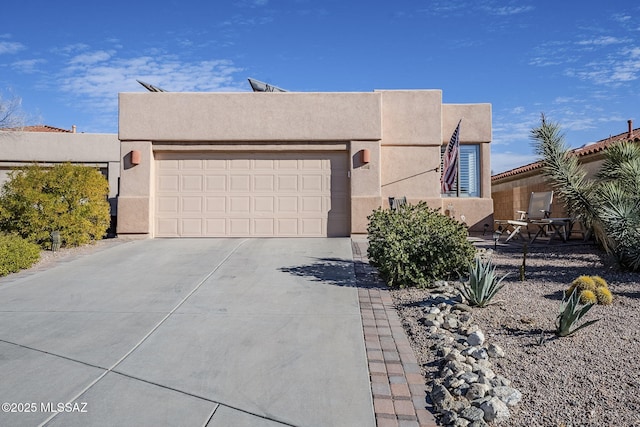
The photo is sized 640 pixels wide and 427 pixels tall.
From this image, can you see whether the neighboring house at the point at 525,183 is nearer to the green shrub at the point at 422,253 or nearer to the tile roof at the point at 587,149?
the tile roof at the point at 587,149

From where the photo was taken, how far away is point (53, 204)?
1028 cm

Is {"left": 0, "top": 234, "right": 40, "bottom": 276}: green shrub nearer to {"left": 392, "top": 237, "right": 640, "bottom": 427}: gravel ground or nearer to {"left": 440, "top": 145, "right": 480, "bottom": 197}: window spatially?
{"left": 392, "top": 237, "right": 640, "bottom": 427}: gravel ground

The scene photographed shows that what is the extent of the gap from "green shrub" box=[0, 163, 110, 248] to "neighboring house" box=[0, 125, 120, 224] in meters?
7.20

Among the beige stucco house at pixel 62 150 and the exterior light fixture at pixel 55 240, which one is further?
the beige stucco house at pixel 62 150

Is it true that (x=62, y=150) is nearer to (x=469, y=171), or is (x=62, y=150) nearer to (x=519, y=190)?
(x=469, y=171)

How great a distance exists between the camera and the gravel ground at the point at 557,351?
325 cm

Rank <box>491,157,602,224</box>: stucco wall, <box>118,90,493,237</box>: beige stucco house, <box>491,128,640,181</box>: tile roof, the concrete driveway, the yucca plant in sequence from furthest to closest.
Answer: <box>491,157,602,224</box>: stucco wall < <box>491,128,640,181</box>: tile roof < <box>118,90,493,237</box>: beige stucco house < the yucca plant < the concrete driveway

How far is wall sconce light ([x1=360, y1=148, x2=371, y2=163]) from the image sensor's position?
1209 centimetres

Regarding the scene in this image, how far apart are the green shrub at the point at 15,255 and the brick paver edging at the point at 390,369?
19.8ft

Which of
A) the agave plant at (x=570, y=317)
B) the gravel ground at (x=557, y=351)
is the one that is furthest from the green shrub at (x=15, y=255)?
the agave plant at (x=570, y=317)

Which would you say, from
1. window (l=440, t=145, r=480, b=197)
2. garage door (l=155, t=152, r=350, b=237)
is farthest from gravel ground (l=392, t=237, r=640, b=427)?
window (l=440, t=145, r=480, b=197)

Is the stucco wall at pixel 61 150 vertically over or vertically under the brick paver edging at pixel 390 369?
over

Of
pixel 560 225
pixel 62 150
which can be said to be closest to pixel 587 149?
pixel 560 225

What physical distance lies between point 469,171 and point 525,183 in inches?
164
